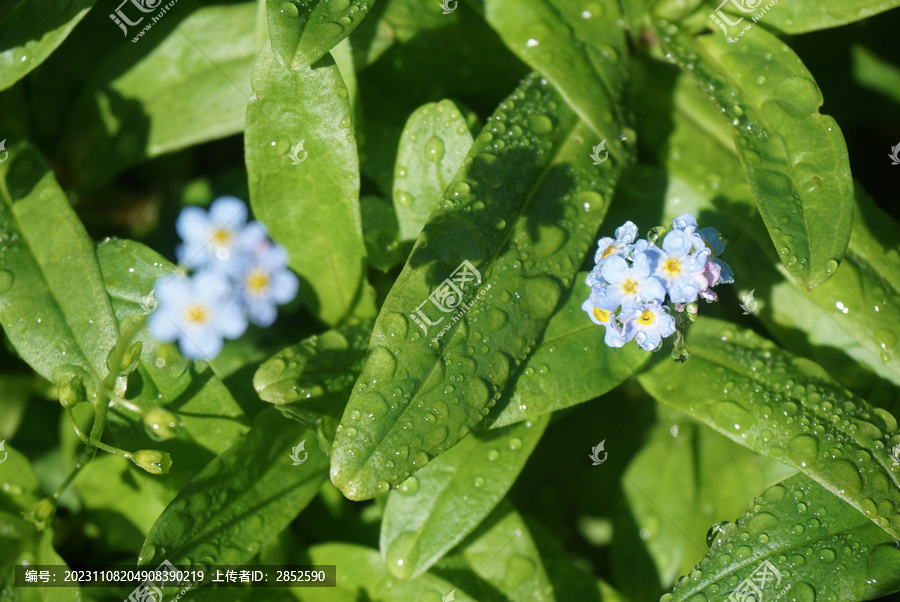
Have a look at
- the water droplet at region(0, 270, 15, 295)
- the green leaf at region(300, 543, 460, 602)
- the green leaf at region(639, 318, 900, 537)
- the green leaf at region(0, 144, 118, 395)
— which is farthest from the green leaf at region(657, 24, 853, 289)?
the water droplet at region(0, 270, 15, 295)

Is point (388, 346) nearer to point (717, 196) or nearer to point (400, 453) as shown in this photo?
point (400, 453)

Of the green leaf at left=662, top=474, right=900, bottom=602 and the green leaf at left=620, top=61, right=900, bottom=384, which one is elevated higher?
the green leaf at left=620, top=61, right=900, bottom=384

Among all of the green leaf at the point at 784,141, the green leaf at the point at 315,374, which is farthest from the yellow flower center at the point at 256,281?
the green leaf at the point at 784,141

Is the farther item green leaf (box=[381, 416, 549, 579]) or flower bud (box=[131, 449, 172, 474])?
green leaf (box=[381, 416, 549, 579])

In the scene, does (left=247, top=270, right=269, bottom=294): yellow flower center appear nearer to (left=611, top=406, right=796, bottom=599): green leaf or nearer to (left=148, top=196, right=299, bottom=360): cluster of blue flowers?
(left=148, top=196, right=299, bottom=360): cluster of blue flowers

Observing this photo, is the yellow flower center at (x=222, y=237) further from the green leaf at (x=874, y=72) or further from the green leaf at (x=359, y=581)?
the green leaf at (x=874, y=72)

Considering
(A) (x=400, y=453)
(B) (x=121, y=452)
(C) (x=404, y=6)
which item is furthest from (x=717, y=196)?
(B) (x=121, y=452)
